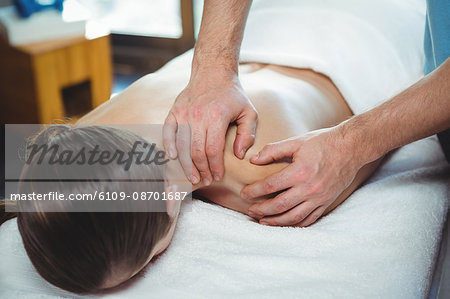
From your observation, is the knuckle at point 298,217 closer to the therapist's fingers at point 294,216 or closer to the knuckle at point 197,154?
the therapist's fingers at point 294,216

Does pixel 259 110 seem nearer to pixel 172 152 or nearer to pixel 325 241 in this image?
pixel 172 152

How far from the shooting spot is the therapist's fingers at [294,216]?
3.42 ft

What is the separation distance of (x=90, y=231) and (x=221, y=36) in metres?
0.66

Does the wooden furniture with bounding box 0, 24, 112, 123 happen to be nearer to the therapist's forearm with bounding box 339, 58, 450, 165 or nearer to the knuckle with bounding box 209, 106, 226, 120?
the knuckle with bounding box 209, 106, 226, 120

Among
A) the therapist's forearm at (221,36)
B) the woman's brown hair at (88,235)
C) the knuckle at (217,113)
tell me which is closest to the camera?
the woman's brown hair at (88,235)

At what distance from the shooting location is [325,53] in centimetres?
138

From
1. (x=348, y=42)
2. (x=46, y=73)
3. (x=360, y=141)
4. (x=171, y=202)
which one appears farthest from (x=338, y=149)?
(x=46, y=73)

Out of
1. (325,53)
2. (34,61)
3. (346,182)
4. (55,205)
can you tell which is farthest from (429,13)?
(34,61)

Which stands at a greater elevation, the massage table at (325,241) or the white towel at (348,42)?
the white towel at (348,42)

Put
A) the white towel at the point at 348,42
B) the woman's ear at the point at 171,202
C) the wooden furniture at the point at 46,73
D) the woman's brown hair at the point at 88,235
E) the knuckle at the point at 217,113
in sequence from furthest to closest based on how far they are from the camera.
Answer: the wooden furniture at the point at 46,73 < the white towel at the point at 348,42 < the knuckle at the point at 217,113 < the woman's ear at the point at 171,202 < the woman's brown hair at the point at 88,235

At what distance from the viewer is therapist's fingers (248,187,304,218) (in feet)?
3.35

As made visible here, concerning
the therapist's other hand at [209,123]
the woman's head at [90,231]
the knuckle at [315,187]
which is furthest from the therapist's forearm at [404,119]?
the woman's head at [90,231]

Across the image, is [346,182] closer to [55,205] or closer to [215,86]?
[215,86]

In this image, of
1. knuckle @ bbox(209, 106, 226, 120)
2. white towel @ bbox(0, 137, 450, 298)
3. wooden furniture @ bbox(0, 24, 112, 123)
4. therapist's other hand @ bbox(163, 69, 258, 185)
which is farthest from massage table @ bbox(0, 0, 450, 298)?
wooden furniture @ bbox(0, 24, 112, 123)
